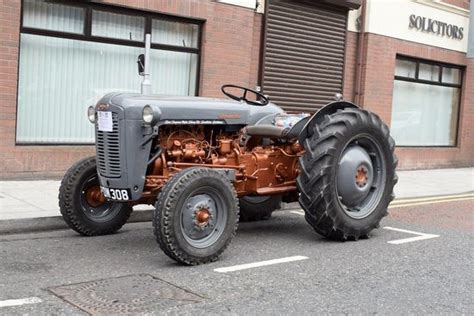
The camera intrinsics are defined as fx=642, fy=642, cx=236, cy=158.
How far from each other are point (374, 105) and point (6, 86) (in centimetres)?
890

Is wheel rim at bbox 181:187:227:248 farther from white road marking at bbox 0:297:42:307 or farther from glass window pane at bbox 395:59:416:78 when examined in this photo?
glass window pane at bbox 395:59:416:78

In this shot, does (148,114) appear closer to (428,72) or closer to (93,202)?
(93,202)

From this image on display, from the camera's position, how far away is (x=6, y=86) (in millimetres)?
9773

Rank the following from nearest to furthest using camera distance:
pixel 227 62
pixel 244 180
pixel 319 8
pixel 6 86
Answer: pixel 244 180, pixel 6 86, pixel 227 62, pixel 319 8

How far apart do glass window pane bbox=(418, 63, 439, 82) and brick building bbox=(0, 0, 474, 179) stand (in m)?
0.04

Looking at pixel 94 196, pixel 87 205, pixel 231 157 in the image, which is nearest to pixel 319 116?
pixel 231 157

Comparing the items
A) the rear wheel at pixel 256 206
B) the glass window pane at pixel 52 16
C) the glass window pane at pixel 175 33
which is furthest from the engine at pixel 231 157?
the glass window pane at pixel 175 33

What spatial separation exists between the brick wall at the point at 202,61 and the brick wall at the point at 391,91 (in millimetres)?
3587

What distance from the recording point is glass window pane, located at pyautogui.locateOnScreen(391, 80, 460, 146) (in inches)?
656

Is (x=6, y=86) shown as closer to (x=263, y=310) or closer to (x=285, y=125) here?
(x=285, y=125)

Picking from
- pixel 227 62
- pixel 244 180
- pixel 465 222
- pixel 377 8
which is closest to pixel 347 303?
pixel 244 180

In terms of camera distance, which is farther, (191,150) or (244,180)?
(244,180)

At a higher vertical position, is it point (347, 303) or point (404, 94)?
point (404, 94)

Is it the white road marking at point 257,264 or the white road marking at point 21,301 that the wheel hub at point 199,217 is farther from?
the white road marking at point 21,301
